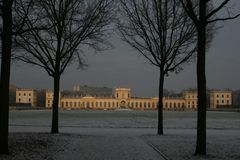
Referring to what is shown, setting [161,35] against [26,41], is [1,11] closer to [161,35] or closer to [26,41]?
[26,41]

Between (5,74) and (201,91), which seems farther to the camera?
(201,91)

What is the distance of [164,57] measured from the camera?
29.4 m

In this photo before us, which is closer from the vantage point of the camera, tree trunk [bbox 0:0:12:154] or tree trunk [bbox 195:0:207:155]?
tree trunk [bbox 0:0:12:154]

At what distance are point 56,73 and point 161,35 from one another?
7208mm

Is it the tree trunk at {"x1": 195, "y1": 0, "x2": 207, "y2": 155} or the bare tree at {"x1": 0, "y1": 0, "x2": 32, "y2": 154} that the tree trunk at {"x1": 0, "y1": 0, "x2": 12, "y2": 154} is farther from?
the tree trunk at {"x1": 195, "y1": 0, "x2": 207, "y2": 155}

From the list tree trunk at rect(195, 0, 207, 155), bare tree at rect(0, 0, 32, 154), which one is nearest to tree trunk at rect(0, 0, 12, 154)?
bare tree at rect(0, 0, 32, 154)

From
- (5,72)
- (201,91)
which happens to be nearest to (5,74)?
(5,72)

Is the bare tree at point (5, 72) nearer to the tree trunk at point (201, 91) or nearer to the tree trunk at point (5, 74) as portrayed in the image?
the tree trunk at point (5, 74)

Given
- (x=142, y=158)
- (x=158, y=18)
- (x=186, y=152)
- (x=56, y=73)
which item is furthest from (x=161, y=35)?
(x=142, y=158)

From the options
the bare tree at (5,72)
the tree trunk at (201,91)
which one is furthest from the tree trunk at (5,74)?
the tree trunk at (201,91)

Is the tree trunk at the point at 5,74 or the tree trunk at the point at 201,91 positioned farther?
the tree trunk at the point at 201,91

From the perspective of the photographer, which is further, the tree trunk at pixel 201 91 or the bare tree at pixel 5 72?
the tree trunk at pixel 201 91

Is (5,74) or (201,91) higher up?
(5,74)

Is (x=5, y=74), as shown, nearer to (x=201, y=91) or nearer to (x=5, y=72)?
(x=5, y=72)
